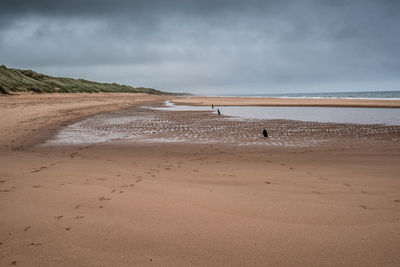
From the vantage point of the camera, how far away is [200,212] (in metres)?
3.94

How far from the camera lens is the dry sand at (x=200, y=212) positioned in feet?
9.44

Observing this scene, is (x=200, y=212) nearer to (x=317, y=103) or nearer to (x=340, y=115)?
(x=340, y=115)

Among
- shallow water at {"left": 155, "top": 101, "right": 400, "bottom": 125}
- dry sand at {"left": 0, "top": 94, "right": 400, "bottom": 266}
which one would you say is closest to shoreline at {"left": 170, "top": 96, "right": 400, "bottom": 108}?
shallow water at {"left": 155, "top": 101, "right": 400, "bottom": 125}

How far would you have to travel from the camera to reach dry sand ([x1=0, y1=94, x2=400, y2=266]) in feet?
9.44

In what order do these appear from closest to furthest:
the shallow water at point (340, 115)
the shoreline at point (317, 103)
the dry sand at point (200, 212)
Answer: the dry sand at point (200, 212), the shallow water at point (340, 115), the shoreline at point (317, 103)

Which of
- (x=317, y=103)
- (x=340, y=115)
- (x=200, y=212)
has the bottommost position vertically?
(x=200, y=212)

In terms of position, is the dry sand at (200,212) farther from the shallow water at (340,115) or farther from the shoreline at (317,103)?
the shoreline at (317,103)

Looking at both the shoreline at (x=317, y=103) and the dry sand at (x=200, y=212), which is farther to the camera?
the shoreline at (x=317, y=103)

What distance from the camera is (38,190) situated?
4910 mm

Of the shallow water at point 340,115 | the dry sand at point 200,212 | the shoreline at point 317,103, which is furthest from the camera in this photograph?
the shoreline at point 317,103

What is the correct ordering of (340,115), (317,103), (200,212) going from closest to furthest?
(200,212) < (340,115) < (317,103)

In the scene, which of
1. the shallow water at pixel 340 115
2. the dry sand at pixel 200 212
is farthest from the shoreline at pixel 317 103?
the dry sand at pixel 200 212

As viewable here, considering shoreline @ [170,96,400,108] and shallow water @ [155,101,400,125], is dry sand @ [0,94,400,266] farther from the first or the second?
shoreline @ [170,96,400,108]

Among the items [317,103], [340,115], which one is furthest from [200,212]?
[317,103]
